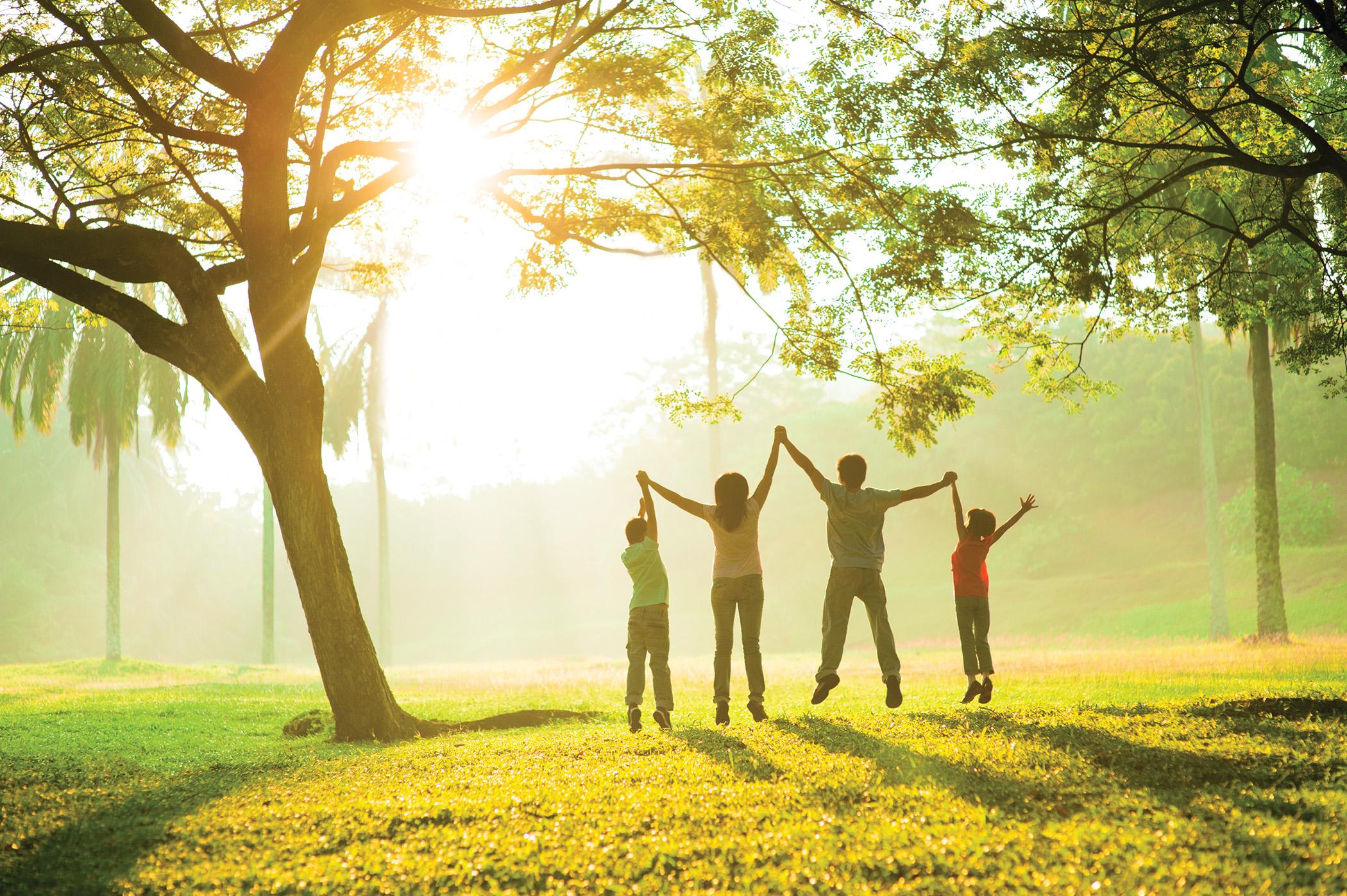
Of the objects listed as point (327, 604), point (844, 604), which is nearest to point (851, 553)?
point (844, 604)

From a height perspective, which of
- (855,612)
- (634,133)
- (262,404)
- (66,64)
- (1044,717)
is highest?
(66,64)

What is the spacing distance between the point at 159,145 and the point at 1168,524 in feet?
141

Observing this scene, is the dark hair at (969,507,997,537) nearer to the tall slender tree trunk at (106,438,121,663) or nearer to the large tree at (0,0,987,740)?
the large tree at (0,0,987,740)

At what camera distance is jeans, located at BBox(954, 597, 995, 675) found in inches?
342

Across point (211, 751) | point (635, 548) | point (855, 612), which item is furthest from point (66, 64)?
point (855, 612)

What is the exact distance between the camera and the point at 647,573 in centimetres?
831

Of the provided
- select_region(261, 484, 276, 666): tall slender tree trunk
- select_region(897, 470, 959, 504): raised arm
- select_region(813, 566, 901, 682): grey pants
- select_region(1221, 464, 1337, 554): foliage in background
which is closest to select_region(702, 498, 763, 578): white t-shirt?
select_region(813, 566, 901, 682): grey pants

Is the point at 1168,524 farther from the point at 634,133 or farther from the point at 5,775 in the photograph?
the point at 5,775

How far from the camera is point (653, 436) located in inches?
2608

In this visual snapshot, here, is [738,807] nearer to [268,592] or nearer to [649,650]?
[649,650]

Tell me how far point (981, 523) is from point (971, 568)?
0.43 m

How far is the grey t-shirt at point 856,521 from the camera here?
7.94m

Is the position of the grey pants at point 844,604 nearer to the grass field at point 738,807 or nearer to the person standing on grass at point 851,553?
the person standing on grass at point 851,553

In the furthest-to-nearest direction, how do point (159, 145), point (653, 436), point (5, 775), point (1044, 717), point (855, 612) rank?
1. point (653, 436)
2. point (855, 612)
3. point (159, 145)
4. point (1044, 717)
5. point (5, 775)
